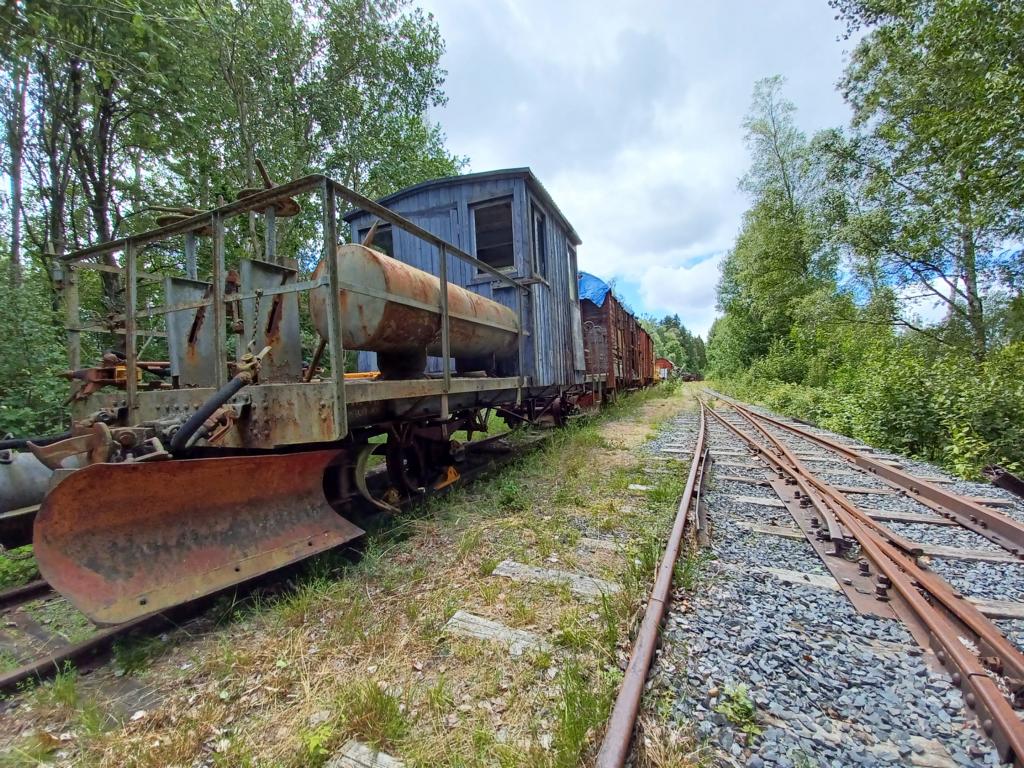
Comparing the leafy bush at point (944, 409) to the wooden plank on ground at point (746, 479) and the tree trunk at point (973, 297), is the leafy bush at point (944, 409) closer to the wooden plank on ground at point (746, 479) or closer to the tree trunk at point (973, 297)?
the tree trunk at point (973, 297)

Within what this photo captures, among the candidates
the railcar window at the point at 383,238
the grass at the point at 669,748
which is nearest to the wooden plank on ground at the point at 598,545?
the grass at the point at 669,748

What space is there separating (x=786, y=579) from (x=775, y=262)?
771 inches

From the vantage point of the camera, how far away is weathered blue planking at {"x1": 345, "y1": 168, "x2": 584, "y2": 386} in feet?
19.4

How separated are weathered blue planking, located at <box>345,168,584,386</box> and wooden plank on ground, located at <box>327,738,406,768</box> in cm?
461

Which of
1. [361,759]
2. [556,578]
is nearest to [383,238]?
[556,578]

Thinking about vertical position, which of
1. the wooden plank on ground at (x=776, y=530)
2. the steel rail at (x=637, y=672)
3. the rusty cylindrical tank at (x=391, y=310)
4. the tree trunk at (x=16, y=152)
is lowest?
the wooden plank on ground at (x=776, y=530)

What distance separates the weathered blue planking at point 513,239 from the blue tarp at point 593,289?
19.8 feet

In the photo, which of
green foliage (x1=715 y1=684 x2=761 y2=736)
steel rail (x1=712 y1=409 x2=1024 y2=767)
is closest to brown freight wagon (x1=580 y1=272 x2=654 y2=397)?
steel rail (x1=712 y1=409 x2=1024 y2=767)

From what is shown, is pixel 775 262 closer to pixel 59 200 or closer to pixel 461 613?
pixel 461 613

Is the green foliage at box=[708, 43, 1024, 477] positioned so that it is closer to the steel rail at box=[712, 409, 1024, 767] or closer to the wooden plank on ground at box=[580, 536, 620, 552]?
the steel rail at box=[712, 409, 1024, 767]

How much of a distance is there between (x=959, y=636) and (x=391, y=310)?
3859 mm

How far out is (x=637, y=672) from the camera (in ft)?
5.72

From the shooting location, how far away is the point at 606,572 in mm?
2764

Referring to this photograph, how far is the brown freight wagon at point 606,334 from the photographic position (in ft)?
36.1
